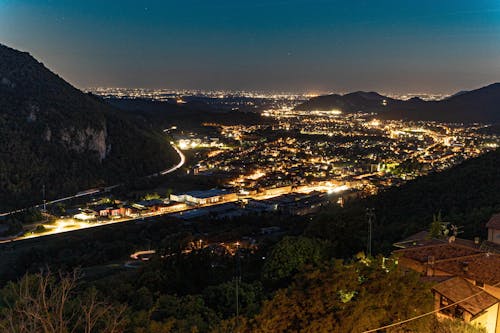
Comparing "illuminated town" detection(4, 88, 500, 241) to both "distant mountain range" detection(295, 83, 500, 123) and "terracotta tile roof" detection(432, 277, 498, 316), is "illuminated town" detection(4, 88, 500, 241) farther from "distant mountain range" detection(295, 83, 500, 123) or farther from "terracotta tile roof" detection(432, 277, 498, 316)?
"terracotta tile roof" detection(432, 277, 498, 316)

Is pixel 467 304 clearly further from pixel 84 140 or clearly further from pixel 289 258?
pixel 84 140

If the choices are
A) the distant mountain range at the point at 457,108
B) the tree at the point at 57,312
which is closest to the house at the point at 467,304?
the tree at the point at 57,312

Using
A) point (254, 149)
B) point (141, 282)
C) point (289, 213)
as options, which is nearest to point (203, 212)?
point (289, 213)

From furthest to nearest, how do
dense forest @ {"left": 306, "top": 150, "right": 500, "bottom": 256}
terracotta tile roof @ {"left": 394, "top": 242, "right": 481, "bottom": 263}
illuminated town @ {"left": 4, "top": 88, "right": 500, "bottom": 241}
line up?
illuminated town @ {"left": 4, "top": 88, "right": 500, "bottom": 241}, dense forest @ {"left": 306, "top": 150, "right": 500, "bottom": 256}, terracotta tile roof @ {"left": 394, "top": 242, "right": 481, "bottom": 263}

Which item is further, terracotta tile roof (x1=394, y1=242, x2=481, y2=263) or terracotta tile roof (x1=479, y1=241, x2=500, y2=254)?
terracotta tile roof (x1=479, y1=241, x2=500, y2=254)

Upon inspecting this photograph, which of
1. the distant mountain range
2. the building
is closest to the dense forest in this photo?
the building

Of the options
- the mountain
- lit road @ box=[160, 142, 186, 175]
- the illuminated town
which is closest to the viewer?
the illuminated town

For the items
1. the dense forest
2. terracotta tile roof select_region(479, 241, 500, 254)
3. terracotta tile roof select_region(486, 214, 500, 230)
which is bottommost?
the dense forest
